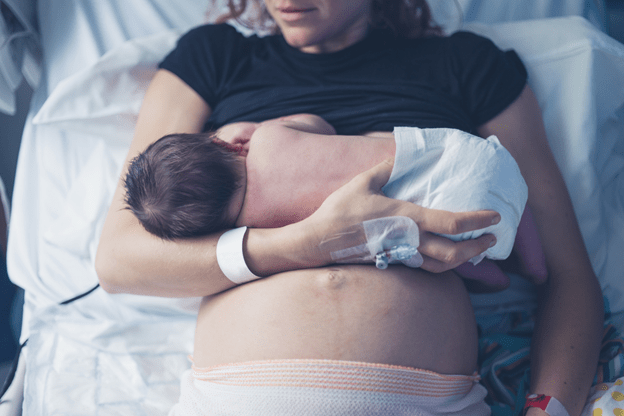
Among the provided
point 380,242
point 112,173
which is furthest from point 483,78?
point 112,173

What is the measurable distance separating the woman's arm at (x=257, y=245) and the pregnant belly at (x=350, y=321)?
50 millimetres

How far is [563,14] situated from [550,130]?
607mm

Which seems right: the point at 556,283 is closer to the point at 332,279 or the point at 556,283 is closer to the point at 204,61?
the point at 332,279

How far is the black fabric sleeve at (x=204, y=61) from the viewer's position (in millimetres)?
1222

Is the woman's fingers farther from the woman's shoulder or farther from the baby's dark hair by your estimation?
the woman's shoulder

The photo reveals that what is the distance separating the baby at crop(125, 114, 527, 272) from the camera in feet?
2.71

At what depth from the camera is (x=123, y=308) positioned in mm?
1235

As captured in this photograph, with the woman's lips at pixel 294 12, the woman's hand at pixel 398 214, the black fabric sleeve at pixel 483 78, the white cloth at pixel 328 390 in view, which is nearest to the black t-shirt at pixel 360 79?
the black fabric sleeve at pixel 483 78

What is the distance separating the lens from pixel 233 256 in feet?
2.90

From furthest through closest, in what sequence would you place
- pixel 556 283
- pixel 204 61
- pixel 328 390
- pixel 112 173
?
1. pixel 112 173
2. pixel 204 61
3. pixel 556 283
4. pixel 328 390

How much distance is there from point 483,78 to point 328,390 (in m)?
0.84

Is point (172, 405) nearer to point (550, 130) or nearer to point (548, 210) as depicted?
point (548, 210)

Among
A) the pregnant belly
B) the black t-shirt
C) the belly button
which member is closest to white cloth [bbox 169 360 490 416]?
the pregnant belly

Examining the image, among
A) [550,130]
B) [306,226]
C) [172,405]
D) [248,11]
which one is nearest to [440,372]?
[306,226]
